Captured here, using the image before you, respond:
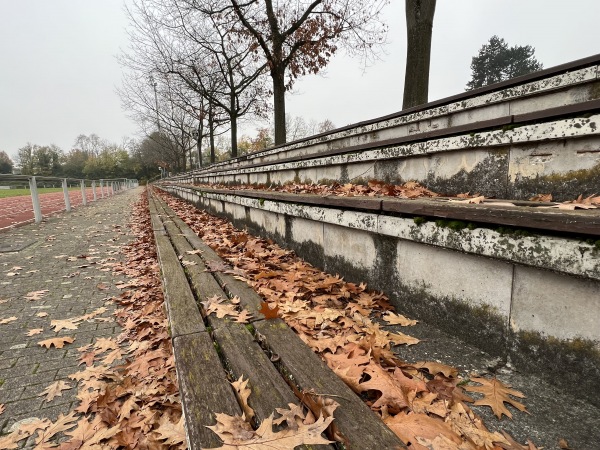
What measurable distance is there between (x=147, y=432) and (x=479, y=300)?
1579 millimetres

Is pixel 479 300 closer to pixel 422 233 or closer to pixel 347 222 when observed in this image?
pixel 422 233

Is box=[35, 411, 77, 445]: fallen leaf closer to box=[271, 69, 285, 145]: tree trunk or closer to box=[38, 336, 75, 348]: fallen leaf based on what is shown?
box=[38, 336, 75, 348]: fallen leaf

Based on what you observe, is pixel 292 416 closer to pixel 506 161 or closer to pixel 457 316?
pixel 457 316

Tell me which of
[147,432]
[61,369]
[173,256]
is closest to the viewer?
[147,432]

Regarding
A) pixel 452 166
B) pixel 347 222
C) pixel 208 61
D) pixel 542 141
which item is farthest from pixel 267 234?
pixel 208 61

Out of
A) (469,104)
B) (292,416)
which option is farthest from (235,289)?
(469,104)

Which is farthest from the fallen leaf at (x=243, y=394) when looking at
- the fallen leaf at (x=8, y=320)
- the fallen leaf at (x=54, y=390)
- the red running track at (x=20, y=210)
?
the red running track at (x=20, y=210)

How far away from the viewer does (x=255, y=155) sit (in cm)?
888

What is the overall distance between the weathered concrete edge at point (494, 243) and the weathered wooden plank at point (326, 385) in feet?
2.59

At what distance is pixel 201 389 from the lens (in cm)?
112

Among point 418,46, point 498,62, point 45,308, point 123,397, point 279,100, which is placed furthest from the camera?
point 498,62

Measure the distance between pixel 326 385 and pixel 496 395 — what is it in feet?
2.03

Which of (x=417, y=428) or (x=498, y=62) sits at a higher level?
(x=498, y=62)

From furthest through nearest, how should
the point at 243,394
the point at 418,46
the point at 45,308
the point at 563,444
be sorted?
the point at 418,46 → the point at 45,308 → the point at 243,394 → the point at 563,444
